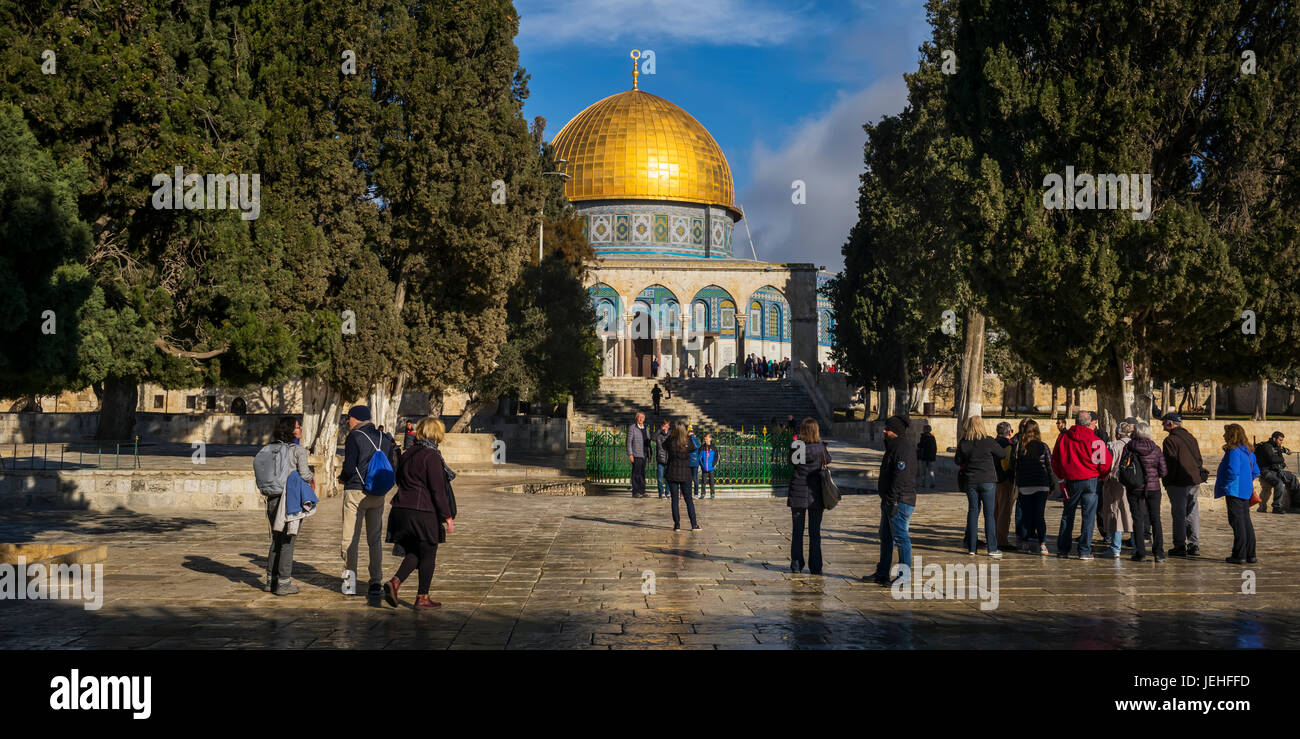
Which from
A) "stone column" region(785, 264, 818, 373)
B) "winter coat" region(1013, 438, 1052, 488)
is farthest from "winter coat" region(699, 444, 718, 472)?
"stone column" region(785, 264, 818, 373)

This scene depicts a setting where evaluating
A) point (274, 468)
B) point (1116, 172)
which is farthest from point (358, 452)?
point (1116, 172)

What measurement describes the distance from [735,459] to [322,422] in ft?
24.7

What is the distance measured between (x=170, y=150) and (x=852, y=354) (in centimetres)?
2728

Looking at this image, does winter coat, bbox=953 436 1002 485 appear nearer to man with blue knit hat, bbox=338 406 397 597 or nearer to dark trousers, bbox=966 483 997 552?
dark trousers, bbox=966 483 997 552

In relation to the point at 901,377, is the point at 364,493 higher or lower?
lower

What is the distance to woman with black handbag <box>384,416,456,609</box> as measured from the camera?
7621mm

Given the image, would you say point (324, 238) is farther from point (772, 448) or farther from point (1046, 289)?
point (1046, 289)

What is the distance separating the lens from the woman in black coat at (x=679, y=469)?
12.6 meters

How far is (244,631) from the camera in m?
6.84

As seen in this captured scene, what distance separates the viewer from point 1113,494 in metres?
10.7

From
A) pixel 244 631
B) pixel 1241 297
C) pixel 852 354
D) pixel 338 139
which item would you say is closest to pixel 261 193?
pixel 338 139

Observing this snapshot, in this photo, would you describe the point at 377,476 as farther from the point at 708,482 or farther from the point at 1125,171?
the point at 1125,171

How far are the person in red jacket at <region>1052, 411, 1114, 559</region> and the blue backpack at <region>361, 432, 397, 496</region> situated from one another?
6.50 meters

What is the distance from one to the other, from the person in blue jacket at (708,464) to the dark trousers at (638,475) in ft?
3.30
